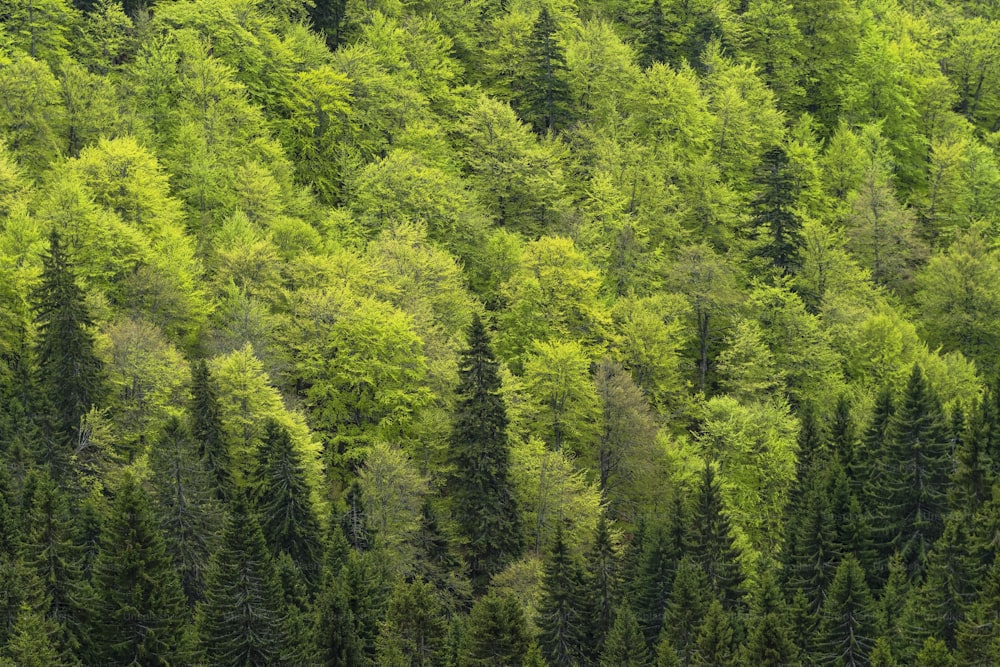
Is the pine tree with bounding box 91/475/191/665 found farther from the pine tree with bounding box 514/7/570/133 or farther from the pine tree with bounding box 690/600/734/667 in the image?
the pine tree with bounding box 514/7/570/133

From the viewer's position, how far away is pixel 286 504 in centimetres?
7331

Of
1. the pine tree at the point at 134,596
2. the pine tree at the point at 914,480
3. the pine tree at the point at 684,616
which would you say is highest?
the pine tree at the point at 914,480

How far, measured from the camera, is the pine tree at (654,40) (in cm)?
13012

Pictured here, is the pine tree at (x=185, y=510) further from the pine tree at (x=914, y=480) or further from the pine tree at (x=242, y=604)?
the pine tree at (x=914, y=480)

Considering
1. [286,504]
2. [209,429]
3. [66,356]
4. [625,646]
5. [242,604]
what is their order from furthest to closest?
[66,356]
[209,429]
[286,504]
[625,646]
[242,604]

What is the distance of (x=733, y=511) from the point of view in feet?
275

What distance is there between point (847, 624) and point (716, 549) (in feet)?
28.2

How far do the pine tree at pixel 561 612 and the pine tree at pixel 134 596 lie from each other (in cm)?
1793

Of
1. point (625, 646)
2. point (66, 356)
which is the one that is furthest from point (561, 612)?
point (66, 356)

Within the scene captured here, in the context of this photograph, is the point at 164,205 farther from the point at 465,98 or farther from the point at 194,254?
the point at 465,98

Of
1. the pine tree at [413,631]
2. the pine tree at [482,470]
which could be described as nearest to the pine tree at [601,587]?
the pine tree at [482,470]

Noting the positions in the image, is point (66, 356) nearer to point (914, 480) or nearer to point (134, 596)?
point (134, 596)

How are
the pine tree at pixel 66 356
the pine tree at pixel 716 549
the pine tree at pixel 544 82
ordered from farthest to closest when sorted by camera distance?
1. the pine tree at pixel 544 82
2. the pine tree at pixel 66 356
3. the pine tree at pixel 716 549

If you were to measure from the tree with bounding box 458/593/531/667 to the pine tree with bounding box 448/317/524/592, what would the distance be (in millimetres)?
14156
